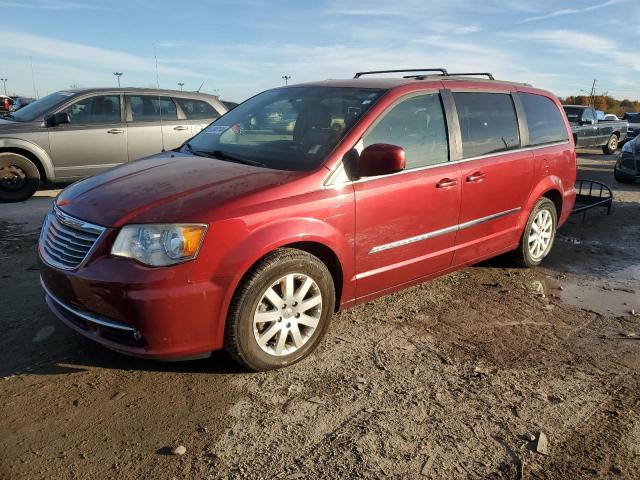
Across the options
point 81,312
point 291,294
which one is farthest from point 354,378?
point 81,312

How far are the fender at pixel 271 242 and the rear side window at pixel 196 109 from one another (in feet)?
21.3

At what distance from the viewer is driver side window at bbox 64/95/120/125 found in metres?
8.14

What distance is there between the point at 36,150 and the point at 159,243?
621cm

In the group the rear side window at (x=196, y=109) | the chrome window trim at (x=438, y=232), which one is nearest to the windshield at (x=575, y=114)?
the rear side window at (x=196, y=109)

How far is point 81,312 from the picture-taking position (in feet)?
9.67

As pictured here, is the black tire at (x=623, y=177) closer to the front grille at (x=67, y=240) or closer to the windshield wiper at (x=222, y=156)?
the windshield wiper at (x=222, y=156)

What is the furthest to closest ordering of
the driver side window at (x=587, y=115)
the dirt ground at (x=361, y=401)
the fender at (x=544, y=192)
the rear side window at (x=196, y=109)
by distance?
the driver side window at (x=587, y=115)
the rear side window at (x=196, y=109)
the fender at (x=544, y=192)
the dirt ground at (x=361, y=401)

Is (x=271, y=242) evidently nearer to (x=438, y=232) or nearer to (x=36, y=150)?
(x=438, y=232)

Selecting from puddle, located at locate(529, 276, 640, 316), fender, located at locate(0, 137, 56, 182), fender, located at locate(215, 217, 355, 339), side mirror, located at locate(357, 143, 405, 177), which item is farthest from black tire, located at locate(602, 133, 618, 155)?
fender, located at locate(215, 217, 355, 339)

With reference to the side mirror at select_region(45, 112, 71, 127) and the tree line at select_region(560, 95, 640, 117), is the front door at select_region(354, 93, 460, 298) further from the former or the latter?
the tree line at select_region(560, 95, 640, 117)

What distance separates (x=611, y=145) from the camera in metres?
17.9

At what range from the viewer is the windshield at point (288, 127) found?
3531mm

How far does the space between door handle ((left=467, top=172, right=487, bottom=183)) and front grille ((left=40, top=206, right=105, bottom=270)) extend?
9.01 ft

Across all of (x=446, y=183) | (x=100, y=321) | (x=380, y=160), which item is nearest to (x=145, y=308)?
(x=100, y=321)
